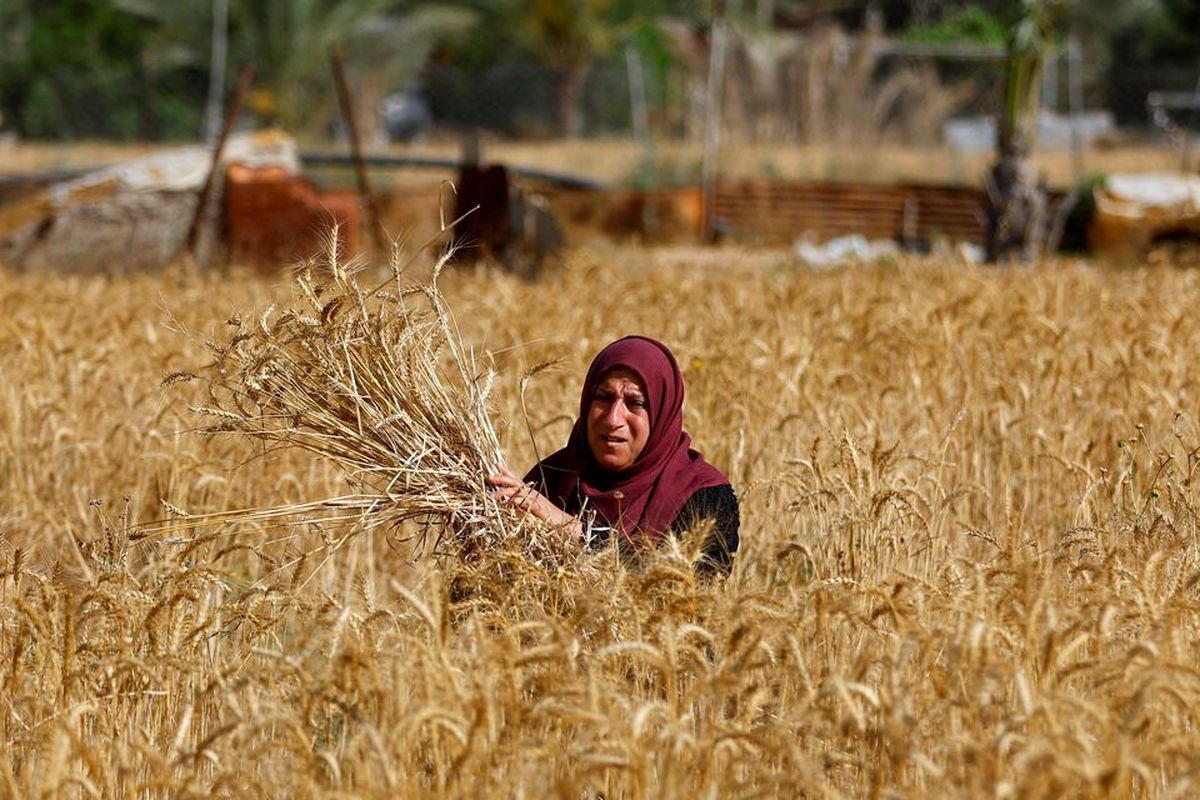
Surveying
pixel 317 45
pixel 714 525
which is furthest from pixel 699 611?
pixel 317 45

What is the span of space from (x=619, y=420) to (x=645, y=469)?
0.54 ft

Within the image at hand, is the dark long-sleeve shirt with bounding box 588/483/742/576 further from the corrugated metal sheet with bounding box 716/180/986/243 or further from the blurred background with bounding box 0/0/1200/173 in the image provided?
the blurred background with bounding box 0/0/1200/173

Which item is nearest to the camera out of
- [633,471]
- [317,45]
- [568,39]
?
[633,471]

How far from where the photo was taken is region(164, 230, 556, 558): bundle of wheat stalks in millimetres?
3814

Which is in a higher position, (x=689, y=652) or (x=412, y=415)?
(x=412, y=415)

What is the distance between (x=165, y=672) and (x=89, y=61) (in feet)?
92.2

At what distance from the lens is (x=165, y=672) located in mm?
3480

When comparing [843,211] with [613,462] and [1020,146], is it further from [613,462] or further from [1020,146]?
[613,462]

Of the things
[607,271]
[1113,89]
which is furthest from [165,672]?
[1113,89]

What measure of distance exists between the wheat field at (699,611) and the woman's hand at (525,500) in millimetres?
105

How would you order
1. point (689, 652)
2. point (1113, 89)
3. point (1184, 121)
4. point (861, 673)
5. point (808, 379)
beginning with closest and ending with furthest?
point (861, 673) → point (689, 652) → point (808, 379) → point (1184, 121) → point (1113, 89)

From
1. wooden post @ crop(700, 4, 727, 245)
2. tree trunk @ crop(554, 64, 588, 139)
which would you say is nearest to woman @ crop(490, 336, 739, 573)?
wooden post @ crop(700, 4, 727, 245)

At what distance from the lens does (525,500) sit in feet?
12.8

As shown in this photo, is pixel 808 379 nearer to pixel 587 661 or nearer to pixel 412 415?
pixel 412 415
